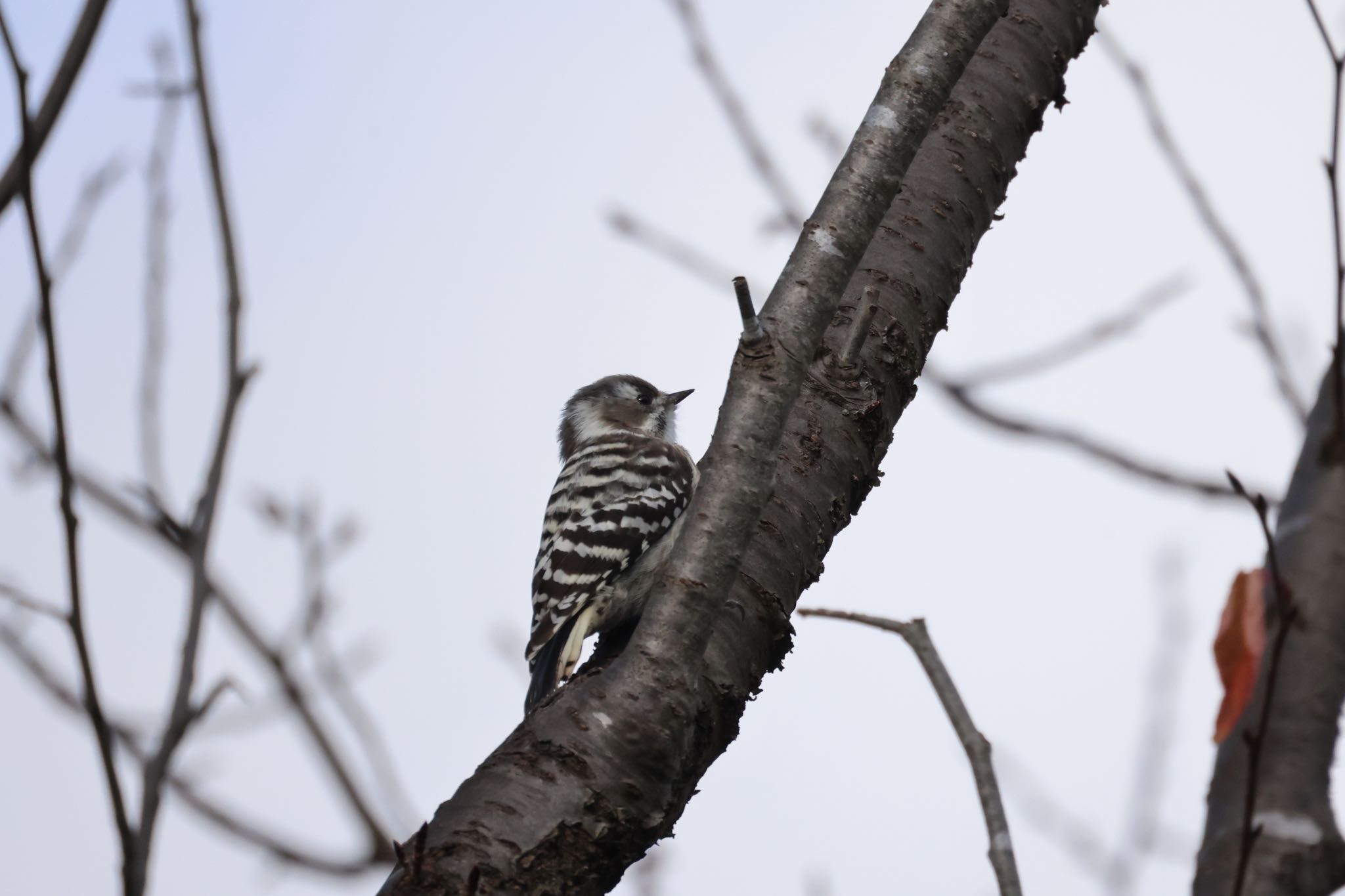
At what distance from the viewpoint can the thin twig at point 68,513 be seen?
4.17 ft

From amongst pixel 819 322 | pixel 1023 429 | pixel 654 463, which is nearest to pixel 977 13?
pixel 819 322

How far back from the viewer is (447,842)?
224 cm

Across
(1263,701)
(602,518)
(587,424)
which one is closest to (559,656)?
(602,518)

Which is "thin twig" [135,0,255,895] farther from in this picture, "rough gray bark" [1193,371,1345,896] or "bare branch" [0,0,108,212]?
"rough gray bark" [1193,371,1345,896]

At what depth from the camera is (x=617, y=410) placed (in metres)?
7.40

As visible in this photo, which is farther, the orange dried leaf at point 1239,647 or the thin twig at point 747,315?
the thin twig at point 747,315

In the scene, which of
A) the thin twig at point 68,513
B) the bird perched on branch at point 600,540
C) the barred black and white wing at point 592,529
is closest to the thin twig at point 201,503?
the thin twig at point 68,513

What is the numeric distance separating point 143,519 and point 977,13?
5.71ft

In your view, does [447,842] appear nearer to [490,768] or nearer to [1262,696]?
[490,768]

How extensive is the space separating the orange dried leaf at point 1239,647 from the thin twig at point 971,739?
591 mm

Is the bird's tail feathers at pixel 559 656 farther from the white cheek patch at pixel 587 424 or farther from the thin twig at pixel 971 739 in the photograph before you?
the thin twig at pixel 971 739

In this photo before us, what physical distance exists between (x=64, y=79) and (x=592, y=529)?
3.84 meters

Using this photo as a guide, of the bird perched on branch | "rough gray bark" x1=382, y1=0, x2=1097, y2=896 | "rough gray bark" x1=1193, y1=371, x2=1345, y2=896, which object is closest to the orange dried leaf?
"rough gray bark" x1=1193, y1=371, x2=1345, y2=896

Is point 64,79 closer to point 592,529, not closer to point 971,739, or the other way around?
point 971,739
